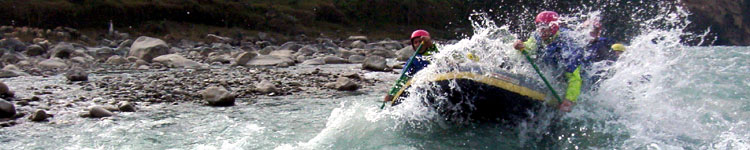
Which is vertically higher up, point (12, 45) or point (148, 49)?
point (148, 49)

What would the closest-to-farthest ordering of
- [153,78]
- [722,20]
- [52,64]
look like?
[153,78]
[52,64]
[722,20]

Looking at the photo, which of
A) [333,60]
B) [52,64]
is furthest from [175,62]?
[333,60]

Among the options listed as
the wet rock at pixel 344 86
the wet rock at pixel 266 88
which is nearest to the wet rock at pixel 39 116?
the wet rock at pixel 266 88

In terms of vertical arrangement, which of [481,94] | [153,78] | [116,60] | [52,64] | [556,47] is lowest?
[116,60]

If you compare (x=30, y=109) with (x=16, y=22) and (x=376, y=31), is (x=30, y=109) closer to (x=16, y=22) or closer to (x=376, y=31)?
(x=16, y=22)

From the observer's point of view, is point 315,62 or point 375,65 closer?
point 375,65

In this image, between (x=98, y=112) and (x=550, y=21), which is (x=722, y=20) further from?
(x=98, y=112)

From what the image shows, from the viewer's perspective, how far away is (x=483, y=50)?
7555mm

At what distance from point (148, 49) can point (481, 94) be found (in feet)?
50.7

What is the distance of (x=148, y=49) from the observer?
1969 cm

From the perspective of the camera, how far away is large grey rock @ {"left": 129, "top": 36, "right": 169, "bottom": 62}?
63.8 feet

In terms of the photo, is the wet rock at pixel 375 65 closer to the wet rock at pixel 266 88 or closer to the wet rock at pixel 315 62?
the wet rock at pixel 315 62

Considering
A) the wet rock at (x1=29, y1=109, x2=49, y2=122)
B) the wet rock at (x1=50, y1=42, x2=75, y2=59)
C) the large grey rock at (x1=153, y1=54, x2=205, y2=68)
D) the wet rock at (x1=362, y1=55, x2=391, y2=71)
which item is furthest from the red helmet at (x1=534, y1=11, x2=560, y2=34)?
the wet rock at (x1=50, y1=42, x2=75, y2=59)

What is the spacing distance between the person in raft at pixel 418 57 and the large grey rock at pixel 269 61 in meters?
11.2
